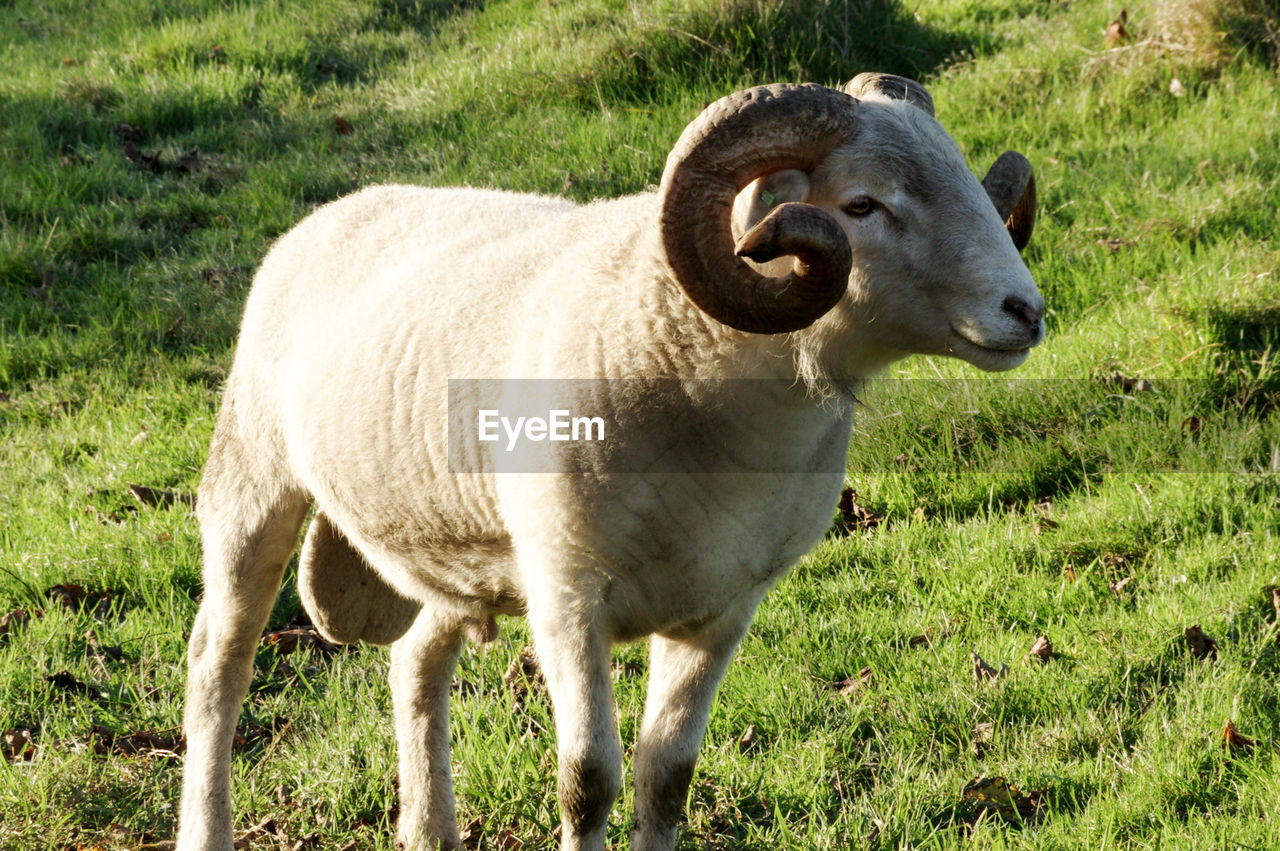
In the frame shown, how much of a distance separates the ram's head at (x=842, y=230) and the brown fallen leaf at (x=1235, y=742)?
1.77 metres

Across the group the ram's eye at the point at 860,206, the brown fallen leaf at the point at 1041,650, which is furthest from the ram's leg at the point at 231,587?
the brown fallen leaf at the point at 1041,650

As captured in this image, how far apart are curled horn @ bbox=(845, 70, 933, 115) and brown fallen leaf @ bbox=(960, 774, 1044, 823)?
82.1 inches

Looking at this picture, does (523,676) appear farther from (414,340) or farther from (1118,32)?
(1118,32)

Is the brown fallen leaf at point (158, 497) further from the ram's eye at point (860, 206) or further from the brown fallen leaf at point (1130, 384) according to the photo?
the brown fallen leaf at point (1130, 384)

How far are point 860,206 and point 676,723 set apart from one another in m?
1.51

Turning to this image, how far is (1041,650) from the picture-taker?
4.54m

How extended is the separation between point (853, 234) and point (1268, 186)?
4.84 m

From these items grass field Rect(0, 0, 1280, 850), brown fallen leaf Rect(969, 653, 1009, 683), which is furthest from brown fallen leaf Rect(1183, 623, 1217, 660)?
brown fallen leaf Rect(969, 653, 1009, 683)

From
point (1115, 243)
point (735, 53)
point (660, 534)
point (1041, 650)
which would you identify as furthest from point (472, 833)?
point (735, 53)

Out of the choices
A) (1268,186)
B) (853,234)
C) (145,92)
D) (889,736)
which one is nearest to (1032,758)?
(889,736)

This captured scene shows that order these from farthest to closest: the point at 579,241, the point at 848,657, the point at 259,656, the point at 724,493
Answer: the point at 259,656 < the point at 848,657 < the point at 579,241 < the point at 724,493

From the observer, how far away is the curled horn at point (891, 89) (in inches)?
130

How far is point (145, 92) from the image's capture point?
9.55 metres

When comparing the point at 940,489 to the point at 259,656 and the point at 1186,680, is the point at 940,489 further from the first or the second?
the point at 259,656
